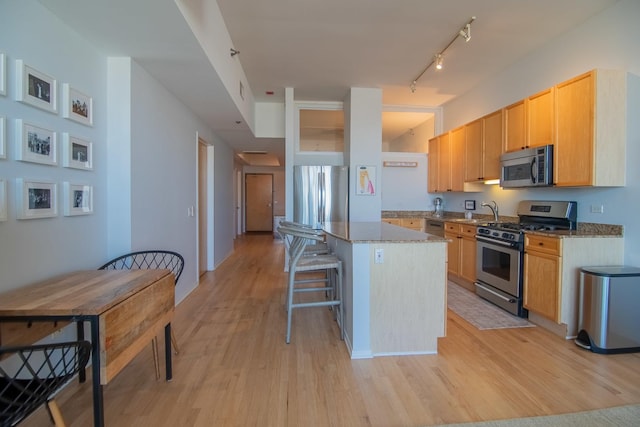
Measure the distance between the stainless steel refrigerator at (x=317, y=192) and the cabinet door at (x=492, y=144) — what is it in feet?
6.52

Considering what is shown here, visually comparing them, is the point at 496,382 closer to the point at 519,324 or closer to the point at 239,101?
Result: the point at 519,324

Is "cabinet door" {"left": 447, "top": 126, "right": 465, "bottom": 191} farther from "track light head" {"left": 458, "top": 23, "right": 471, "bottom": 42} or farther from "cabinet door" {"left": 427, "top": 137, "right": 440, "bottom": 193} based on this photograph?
"track light head" {"left": 458, "top": 23, "right": 471, "bottom": 42}

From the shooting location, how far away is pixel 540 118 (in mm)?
3070

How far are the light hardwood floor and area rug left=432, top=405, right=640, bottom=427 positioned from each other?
5 cm

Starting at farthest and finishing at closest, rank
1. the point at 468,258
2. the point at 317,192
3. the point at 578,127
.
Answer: the point at 317,192 < the point at 468,258 < the point at 578,127

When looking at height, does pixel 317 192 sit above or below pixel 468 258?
above

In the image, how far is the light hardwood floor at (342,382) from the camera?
1.64m

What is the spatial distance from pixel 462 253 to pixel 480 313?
1.09 meters

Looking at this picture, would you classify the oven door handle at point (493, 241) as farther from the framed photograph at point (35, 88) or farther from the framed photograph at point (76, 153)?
the framed photograph at point (35, 88)

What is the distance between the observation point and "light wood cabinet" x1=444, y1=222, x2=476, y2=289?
386 cm

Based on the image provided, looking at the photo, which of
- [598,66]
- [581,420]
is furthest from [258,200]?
[581,420]

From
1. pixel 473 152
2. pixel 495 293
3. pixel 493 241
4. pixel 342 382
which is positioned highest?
pixel 473 152

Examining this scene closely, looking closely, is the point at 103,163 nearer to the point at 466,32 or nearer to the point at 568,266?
the point at 466,32

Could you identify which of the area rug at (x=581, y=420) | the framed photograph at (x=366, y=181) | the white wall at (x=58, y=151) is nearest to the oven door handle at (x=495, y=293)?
the area rug at (x=581, y=420)
